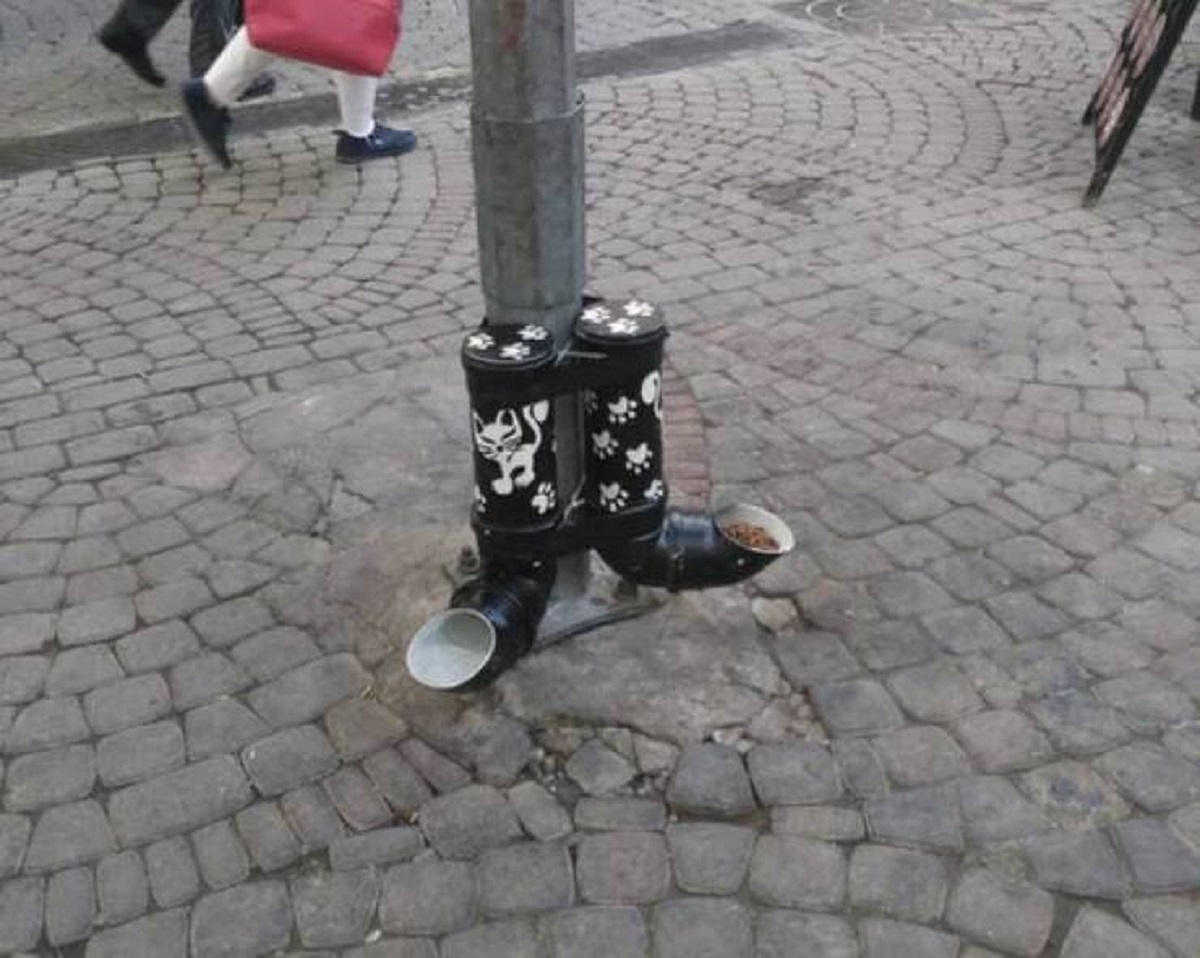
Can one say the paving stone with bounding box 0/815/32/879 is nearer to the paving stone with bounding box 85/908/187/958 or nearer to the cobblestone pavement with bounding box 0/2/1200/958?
the cobblestone pavement with bounding box 0/2/1200/958

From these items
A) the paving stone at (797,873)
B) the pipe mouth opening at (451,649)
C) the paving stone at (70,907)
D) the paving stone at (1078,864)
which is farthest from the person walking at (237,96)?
the paving stone at (1078,864)

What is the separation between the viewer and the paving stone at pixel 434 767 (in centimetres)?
291

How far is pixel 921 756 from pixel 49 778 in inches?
78.6

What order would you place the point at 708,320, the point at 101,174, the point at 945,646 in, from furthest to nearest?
1. the point at 101,174
2. the point at 708,320
3. the point at 945,646

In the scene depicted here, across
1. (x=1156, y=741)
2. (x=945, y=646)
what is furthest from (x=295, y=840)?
(x=1156, y=741)

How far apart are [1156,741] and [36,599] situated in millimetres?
2888

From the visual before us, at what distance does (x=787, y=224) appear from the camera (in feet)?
18.7

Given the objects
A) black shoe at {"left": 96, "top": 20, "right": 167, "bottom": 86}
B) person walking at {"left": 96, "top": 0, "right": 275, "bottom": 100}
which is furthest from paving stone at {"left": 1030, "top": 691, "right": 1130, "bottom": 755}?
black shoe at {"left": 96, "top": 20, "right": 167, "bottom": 86}

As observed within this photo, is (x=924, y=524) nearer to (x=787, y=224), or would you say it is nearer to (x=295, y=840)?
(x=295, y=840)

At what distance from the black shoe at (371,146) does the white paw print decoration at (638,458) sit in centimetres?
406

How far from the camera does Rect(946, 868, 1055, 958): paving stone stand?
2.54 m

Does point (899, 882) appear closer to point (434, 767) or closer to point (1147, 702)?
point (1147, 702)

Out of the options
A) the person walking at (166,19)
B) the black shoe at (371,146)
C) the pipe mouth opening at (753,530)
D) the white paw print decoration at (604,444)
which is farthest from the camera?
the person walking at (166,19)

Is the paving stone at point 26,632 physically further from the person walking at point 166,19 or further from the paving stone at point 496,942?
the person walking at point 166,19
